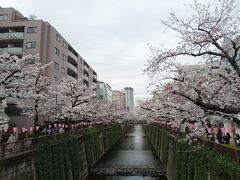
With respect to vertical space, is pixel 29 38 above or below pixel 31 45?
above

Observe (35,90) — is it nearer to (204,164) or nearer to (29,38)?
(204,164)

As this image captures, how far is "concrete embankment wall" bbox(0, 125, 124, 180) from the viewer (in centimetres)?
1283

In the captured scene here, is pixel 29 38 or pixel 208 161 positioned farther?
pixel 29 38

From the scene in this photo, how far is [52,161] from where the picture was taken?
1748 centimetres

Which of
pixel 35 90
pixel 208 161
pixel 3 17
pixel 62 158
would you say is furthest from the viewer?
pixel 3 17

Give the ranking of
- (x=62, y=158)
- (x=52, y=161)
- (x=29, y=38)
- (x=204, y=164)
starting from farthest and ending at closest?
(x=29, y=38) < (x=62, y=158) < (x=52, y=161) < (x=204, y=164)

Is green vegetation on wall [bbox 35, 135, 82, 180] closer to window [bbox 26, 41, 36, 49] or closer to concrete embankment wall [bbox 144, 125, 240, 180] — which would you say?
concrete embankment wall [bbox 144, 125, 240, 180]

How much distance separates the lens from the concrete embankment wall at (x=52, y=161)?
1283 centimetres

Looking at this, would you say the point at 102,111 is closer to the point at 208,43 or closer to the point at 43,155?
the point at 43,155

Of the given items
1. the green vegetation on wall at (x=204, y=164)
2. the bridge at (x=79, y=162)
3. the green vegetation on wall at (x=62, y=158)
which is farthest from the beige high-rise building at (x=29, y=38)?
the green vegetation on wall at (x=204, y=164)

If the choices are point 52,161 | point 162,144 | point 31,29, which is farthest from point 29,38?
point 52,161

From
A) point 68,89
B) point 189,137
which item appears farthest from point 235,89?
point 68,89

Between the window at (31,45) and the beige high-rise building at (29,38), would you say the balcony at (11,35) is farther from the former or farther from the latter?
the window at (31,45)

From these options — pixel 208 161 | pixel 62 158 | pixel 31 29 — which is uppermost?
pixel 31 29
